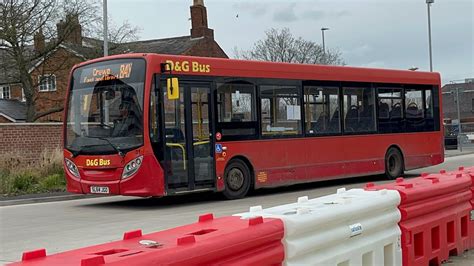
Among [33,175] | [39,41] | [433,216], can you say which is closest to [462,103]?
[39,41]

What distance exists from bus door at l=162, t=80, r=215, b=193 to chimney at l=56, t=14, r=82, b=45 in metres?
22.0

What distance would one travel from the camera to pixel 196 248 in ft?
11.1

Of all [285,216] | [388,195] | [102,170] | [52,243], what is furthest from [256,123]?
[285,216]

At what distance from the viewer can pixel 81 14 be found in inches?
1321

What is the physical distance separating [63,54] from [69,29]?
2.99 m

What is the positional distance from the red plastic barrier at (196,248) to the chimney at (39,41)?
29555mm

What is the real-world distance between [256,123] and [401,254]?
8.60 meters

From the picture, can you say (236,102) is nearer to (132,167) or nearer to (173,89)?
(173,89)

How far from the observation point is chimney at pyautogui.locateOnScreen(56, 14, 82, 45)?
1287 inches

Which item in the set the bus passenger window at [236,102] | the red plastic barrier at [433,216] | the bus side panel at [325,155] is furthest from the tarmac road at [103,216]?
the bus passenger window at [236,102]

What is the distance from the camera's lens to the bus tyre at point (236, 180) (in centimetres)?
1348

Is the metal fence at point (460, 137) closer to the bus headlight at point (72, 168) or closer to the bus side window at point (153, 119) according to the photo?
the bus side window at point (153, 119)

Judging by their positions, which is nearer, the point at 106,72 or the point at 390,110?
the point at 106,72

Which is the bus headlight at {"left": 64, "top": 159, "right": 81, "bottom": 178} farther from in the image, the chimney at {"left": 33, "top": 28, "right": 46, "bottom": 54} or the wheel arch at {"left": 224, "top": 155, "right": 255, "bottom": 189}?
the chimney at {"left": 33, "top": 28, "right": 46, "bottom": 54}
